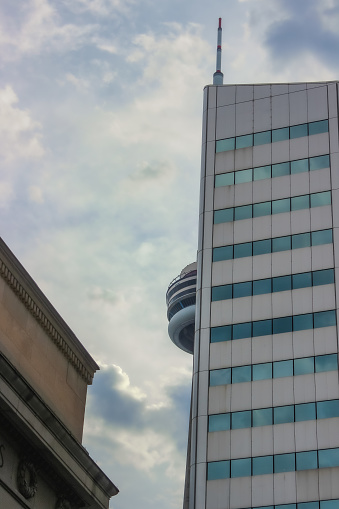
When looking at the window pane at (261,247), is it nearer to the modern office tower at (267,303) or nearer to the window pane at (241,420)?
the modern office tower at (267,303)

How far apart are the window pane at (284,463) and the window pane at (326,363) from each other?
263 inches

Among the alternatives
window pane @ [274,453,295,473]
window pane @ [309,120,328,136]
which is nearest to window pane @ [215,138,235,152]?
window pane @ [309,120,328,136]

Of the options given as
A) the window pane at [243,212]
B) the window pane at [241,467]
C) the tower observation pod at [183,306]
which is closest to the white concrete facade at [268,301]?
the window pane at [241,467]

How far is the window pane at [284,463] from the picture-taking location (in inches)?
2721

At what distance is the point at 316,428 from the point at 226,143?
2760 centimetres

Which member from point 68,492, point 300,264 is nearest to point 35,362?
point 68,492

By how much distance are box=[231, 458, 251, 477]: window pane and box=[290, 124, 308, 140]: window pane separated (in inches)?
1090

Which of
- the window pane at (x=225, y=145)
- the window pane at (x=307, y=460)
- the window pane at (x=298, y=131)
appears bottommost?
the window pane at (x=307, y=460)

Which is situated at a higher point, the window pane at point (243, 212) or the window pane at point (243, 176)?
the window pane at point (243, 176)

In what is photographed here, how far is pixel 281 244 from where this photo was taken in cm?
7869

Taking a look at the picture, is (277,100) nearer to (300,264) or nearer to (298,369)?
(300,264)

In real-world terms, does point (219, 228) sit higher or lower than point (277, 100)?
lower

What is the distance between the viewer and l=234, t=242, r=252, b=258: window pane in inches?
3130

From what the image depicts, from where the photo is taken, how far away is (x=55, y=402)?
31922 mm
